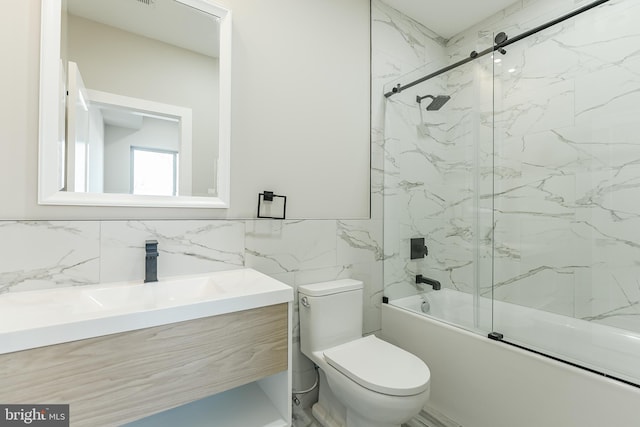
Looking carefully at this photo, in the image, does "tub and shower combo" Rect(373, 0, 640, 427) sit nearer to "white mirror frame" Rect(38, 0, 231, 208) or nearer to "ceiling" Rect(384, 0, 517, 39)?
"ceiling" Rect(384, 0, 517, 39)

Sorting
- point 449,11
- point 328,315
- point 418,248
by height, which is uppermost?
point 449,11

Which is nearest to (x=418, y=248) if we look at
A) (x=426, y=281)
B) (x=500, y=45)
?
(x=426, y=281)

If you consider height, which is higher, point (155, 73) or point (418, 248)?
point (155, 73)

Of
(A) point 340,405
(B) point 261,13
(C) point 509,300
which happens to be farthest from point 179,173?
(C) point 509,300

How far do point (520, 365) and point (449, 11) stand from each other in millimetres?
2366

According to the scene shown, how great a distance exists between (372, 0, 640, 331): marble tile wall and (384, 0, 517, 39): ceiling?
70 mm

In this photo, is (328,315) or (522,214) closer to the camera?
(328,315)

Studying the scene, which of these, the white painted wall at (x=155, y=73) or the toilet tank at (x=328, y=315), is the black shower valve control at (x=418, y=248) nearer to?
the toilet tank at (x=328, y=315)

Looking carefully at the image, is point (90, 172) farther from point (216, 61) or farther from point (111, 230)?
point (216, 61)

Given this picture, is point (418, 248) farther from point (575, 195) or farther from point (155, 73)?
point (155, 73)

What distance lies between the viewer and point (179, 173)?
4.47ft

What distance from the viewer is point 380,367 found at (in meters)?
1.34

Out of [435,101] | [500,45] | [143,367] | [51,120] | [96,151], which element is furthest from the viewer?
[435,101]

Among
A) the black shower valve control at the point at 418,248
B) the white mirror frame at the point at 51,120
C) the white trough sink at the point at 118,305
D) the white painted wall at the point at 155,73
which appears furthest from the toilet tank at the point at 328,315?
the white mirror frame at the point at 51,120
